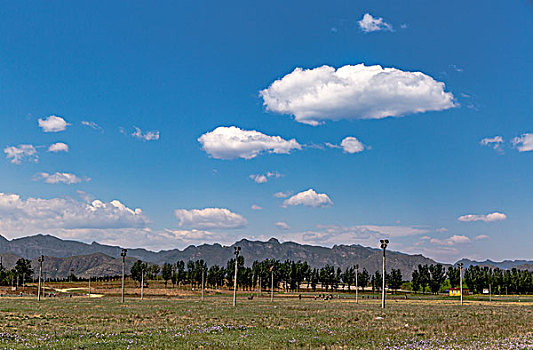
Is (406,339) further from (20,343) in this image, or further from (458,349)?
(20,343)

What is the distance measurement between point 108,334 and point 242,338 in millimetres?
8249

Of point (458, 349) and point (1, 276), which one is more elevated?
point (458, 349)

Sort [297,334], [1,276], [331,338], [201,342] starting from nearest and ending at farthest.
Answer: [201,342]
[331,338]
[297,334]
[1,276]

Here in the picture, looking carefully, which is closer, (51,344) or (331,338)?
(51,344)

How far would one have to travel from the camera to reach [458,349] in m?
24.8

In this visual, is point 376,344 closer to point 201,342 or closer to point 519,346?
point 519,346

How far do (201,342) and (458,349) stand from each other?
1357cm

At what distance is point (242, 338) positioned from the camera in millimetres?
30156

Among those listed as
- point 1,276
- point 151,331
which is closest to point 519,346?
point 151,331

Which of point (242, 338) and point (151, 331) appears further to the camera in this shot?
point (151, 331)

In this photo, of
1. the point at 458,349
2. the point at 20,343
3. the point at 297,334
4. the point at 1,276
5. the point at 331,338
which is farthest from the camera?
the point at 1,276

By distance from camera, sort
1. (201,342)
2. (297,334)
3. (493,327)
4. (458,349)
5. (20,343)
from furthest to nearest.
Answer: (493,327), (297,334), (201,342), (20,343), (458,349)

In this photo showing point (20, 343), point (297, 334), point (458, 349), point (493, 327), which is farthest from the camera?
point (493, 327)

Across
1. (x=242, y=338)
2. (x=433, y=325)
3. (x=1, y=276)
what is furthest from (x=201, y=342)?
(x=1, y=276)
